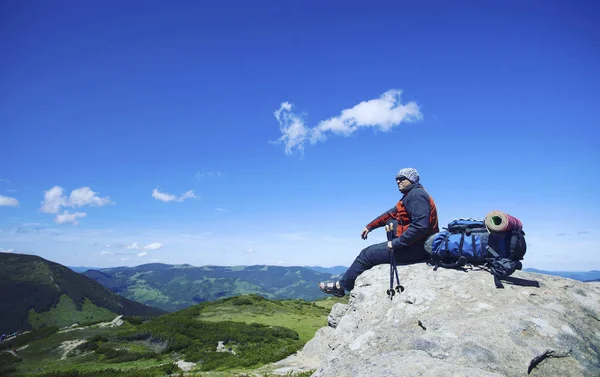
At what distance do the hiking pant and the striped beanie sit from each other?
1.98m

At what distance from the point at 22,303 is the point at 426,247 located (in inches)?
9104

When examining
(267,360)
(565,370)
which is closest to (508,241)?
(565,370)

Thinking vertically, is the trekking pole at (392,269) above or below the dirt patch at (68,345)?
above

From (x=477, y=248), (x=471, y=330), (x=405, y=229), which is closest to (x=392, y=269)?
(x=405, y=229)

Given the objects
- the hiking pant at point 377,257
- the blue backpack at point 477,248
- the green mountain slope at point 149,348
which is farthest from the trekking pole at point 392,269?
the green mountain slope at point 149,348

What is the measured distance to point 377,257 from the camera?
10.6m

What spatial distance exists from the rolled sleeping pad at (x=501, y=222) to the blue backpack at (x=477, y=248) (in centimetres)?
19

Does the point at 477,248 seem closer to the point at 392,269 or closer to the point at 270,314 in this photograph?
the point at 392,269

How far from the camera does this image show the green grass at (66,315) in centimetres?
15450

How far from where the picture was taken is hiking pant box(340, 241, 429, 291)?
32.4 feet

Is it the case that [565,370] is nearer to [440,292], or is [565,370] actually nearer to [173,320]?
[440,292]

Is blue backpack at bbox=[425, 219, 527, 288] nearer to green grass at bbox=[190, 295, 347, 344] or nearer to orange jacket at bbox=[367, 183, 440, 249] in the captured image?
orange jacket at bbox=[367, 183, 440, 249]

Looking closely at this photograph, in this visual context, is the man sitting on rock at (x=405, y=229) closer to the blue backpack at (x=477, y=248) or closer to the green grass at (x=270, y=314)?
the blue backpack at (x=477, y=248)

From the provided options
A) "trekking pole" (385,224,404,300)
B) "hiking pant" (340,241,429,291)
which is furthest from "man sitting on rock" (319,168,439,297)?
"trekking pole" (385,224,404,300)
